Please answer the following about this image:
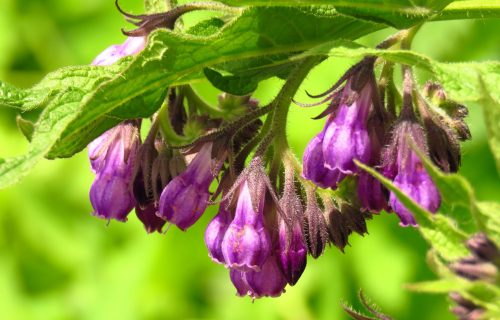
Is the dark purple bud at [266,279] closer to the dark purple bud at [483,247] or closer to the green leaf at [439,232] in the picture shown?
the green leaf at [439,232]

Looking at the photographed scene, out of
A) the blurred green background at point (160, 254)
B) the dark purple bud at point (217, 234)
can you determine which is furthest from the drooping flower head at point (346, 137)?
the blurred green background at point (160, 254)

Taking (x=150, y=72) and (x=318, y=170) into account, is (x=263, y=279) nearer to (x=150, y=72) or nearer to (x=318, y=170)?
(x=318, y=170)

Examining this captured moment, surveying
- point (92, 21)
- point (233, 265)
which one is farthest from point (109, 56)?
point (92, 21)

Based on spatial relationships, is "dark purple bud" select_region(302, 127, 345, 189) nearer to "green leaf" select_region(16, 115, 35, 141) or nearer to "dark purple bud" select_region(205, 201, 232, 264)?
"dark purple bud" select_region(205, 201, 232, 264)

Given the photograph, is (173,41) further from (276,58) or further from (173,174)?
(173,174)

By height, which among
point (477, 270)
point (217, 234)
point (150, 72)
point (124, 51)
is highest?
point (150, 72)

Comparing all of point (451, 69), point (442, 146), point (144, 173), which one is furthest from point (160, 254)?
point (451, 69)
